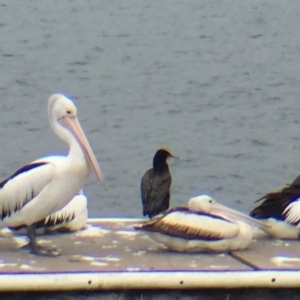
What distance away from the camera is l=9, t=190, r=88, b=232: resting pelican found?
6.38 m

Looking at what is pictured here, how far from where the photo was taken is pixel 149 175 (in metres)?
7.43

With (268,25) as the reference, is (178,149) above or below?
below

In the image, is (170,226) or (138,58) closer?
(170,226)

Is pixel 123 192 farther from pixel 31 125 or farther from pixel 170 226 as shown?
pixel 170 226

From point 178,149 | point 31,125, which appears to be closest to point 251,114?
point 178,149

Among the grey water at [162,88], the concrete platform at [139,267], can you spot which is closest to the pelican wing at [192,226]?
→ the concrete platform at [139,267]

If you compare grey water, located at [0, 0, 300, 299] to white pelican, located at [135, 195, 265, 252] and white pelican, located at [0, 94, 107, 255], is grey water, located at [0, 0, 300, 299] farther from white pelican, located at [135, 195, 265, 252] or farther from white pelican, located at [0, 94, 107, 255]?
white pelican, located at [0, 94, 107, 255]

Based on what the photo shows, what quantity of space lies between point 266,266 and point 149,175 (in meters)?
1.94

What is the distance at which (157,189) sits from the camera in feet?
23.8

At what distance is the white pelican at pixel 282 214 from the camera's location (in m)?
6.24

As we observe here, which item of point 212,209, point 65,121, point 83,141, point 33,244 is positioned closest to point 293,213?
point 212,209

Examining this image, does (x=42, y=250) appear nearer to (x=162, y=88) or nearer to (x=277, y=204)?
(x=277, y=204)

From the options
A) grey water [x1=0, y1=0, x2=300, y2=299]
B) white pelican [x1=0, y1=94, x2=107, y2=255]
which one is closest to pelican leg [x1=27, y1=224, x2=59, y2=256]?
white pelican [x1=0, y1=94, x2=107, y2=255]

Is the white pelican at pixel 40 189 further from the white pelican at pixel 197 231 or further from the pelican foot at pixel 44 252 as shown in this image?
the white pelican at pixel 197 231
